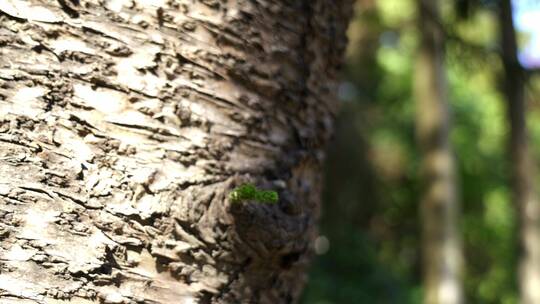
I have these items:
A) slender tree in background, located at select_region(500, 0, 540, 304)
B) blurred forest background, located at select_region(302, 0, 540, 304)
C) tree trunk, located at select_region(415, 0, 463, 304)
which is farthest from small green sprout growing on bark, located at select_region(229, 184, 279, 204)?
blurred forest background, located at select_region(302, 0, 540, 304)

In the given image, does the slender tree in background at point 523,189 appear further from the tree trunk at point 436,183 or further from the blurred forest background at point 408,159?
the blurred forest background at point 408,159

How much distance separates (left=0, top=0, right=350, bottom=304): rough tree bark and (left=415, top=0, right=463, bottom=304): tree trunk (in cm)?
1012

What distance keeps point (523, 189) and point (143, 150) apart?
35.6 feet

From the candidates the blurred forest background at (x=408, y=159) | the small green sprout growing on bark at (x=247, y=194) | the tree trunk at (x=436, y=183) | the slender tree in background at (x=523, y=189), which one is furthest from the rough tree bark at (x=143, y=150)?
the blurred forest background at (x=408, y=159)

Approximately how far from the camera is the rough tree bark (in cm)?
158

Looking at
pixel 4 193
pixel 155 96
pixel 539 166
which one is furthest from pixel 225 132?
pixel 539 166

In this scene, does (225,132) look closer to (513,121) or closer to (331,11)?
(331,11)

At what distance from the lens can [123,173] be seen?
1648 mm

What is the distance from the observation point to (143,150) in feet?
5.49

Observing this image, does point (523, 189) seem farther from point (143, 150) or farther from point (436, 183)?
point (143, 150)

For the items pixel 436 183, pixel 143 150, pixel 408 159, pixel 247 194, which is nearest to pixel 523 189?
pixel 436 183

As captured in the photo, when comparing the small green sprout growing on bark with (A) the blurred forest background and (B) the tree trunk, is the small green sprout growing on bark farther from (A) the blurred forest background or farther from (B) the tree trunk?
(A) the blurred forest background

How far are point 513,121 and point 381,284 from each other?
293cm

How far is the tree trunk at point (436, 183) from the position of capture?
1212 cm
